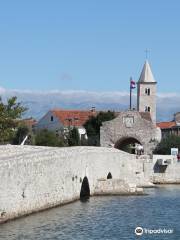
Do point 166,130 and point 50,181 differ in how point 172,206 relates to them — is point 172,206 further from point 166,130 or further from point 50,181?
point 166,130

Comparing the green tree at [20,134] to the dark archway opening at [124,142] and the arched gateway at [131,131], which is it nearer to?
the arched gateway at [131,131]

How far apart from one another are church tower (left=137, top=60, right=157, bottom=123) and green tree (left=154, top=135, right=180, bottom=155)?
2410cm

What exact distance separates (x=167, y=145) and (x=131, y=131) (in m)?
Answer: 4.60

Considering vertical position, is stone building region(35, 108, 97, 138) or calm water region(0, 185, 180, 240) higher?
stone building region(35, 108, 97, 138)

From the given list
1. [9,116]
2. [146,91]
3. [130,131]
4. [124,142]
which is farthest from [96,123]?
[9,116]

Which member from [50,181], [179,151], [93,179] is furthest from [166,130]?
[50,181]

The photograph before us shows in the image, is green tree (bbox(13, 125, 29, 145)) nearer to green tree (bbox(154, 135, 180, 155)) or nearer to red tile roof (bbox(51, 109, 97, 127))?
green tree (bbox(154, 135, 180, 155))

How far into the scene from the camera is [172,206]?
35.1 meters

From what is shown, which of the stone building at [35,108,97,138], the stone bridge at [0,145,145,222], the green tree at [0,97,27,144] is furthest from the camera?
the stone building at [35,108,97,138]

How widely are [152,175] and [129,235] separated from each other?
113 ft

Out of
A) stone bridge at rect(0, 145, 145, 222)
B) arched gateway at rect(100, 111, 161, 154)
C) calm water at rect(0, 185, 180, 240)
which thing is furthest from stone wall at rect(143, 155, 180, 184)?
calm water at rect(0, 185, 180, 240)

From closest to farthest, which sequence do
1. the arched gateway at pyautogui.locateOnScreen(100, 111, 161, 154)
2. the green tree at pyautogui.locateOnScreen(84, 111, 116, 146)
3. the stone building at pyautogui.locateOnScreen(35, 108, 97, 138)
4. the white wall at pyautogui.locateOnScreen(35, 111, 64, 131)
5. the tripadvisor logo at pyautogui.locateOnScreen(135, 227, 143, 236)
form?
the tripadvisor logo at pyautogui.locateOnScreen(135, 227, 143, 236) < the arched gateway at pyautogui.locateOnScreen(100, 111, 161, 154) < the green tree at pyautogui.locateOnScreen(84, 111, 116, 146) < the stone building at pyautogui.locateOnScreen(35, 108, 97, 138) < the white wall at pyautogui.locateOnScreen(35, 111, 64, 131)

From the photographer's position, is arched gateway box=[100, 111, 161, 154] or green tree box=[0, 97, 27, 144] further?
arched gateway box=[100, 111, 161, 154]

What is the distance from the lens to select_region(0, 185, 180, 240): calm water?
23609mm
